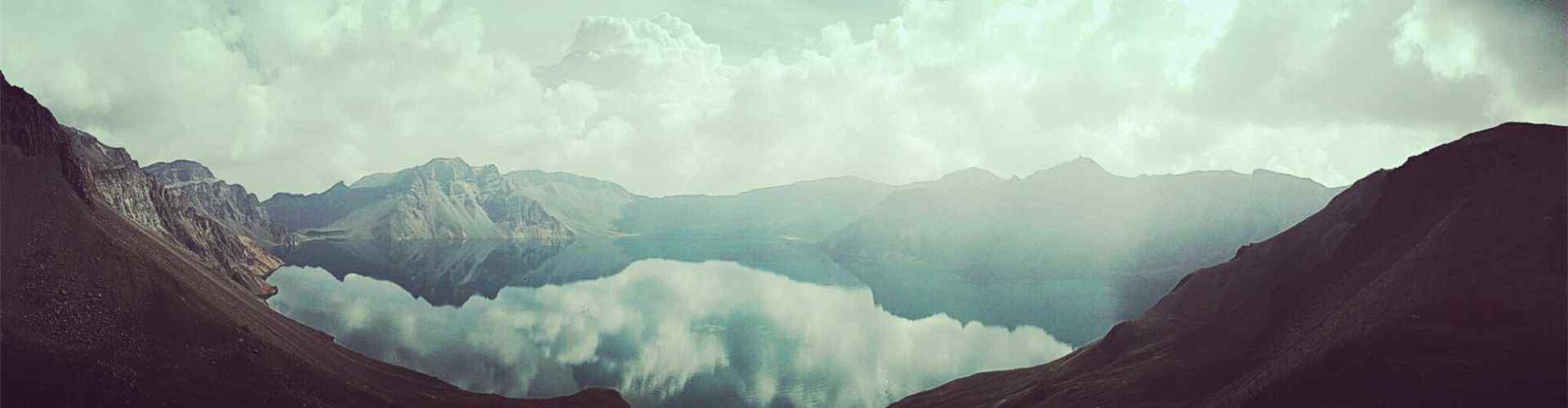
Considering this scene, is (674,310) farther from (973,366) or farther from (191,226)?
(191,226)

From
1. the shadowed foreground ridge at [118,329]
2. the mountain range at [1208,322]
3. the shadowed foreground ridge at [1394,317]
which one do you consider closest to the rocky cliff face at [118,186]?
the shadowed foreground ridge at [118,329]

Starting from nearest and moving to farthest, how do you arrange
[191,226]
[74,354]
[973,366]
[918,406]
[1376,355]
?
[1376,355] < [74,354] < [918,406] < [973,366] < [191,226]

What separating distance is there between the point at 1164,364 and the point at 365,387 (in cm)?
8891

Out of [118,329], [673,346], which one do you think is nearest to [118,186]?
[118,329]

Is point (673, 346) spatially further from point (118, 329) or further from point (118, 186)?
point (118, 186)

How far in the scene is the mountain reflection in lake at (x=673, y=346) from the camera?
99062 millimetres

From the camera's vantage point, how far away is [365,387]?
6956 centimetres

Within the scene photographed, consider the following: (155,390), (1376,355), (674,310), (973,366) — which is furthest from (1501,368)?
(674,310)

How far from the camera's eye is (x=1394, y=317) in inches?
1871

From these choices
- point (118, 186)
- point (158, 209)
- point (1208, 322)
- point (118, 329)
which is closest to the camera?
point (118, 329)

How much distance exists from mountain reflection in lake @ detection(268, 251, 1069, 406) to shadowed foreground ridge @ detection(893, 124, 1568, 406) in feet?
75.9

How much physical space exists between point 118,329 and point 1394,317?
103 metres

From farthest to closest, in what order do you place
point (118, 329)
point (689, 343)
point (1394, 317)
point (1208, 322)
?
point (689, 343) → point (1208, 322) → point (118, 329) → point (1394, 317)

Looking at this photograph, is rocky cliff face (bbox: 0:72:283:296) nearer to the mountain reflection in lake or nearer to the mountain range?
the mountain range
